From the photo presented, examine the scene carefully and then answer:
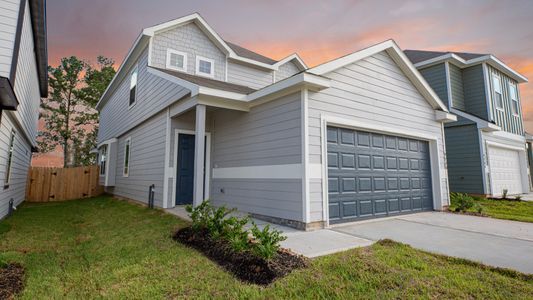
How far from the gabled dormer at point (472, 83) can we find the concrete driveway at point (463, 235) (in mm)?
7991

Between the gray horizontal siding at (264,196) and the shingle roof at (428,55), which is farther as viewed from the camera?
the shingle roof at (428,55)

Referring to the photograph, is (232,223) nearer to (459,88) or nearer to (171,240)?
(171,240)

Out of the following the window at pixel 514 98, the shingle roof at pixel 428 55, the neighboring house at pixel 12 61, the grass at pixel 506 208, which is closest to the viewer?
the neighboring house at pixel 12 61

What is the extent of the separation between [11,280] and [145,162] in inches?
259

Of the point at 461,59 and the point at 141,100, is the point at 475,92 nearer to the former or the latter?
the point at 461,59

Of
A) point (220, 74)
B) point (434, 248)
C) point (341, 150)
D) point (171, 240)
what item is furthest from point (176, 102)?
point (434, 248)

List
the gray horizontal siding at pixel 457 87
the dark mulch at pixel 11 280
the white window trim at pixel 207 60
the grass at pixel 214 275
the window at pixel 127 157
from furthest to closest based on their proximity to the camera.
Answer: the gray horizontal siding at pixel 457 87
the window at pixel 127 157
the white window trim at pixel 207 60
the dark mulch at pixel 11 280
the grass at pixel 214 275

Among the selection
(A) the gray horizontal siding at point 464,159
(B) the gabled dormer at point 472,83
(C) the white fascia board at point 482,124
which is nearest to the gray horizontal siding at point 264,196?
(A) the gray horizontal siding at point 464,159

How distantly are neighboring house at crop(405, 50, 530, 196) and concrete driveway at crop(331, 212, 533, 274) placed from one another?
6.11 m

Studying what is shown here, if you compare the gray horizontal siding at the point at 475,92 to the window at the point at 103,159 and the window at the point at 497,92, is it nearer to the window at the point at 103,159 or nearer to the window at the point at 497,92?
the window at the point at 497,92

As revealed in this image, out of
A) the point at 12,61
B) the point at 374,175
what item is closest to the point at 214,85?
the point at 12,61

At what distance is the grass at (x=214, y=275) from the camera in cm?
264

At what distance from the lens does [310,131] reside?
18.0ft

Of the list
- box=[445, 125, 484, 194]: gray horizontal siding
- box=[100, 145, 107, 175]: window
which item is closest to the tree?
box=[100, 145, 107, 175]: window
